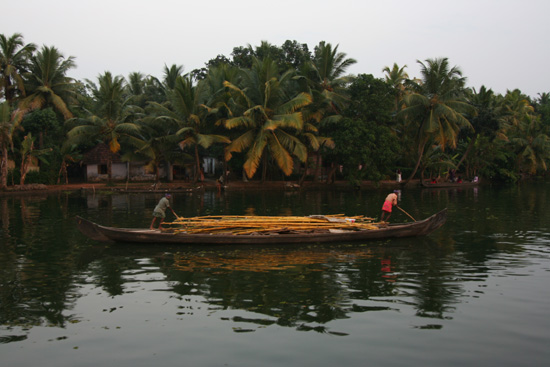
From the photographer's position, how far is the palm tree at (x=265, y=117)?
32.2m

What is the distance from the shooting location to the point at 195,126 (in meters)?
35.2

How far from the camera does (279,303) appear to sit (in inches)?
327

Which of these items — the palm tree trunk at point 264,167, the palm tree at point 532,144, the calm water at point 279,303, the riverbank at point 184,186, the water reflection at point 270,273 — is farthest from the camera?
the palm tree at point 532,144

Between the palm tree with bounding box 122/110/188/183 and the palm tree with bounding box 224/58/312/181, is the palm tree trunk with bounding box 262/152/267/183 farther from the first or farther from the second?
the palm tree with bounding box 122/110/188/183

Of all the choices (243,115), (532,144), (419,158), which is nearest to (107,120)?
(243,115)

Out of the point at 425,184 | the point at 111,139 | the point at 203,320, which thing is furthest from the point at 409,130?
the point at 203,320

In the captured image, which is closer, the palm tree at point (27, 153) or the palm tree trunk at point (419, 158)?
the palm tree at point (27, 153)

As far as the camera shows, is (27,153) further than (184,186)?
No

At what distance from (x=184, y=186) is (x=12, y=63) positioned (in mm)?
15560

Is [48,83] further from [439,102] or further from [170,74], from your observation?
[439,102]

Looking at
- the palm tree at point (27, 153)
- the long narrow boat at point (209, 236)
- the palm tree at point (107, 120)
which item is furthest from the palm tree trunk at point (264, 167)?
the long narrow boat at point (209, 236)

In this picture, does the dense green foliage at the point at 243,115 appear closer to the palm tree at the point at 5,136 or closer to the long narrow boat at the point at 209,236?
the palm tree at the point at 5,136

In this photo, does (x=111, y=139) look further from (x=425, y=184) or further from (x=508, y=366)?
(x=508, y=366)

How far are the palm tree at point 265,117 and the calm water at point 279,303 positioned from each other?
18214 millimetres
